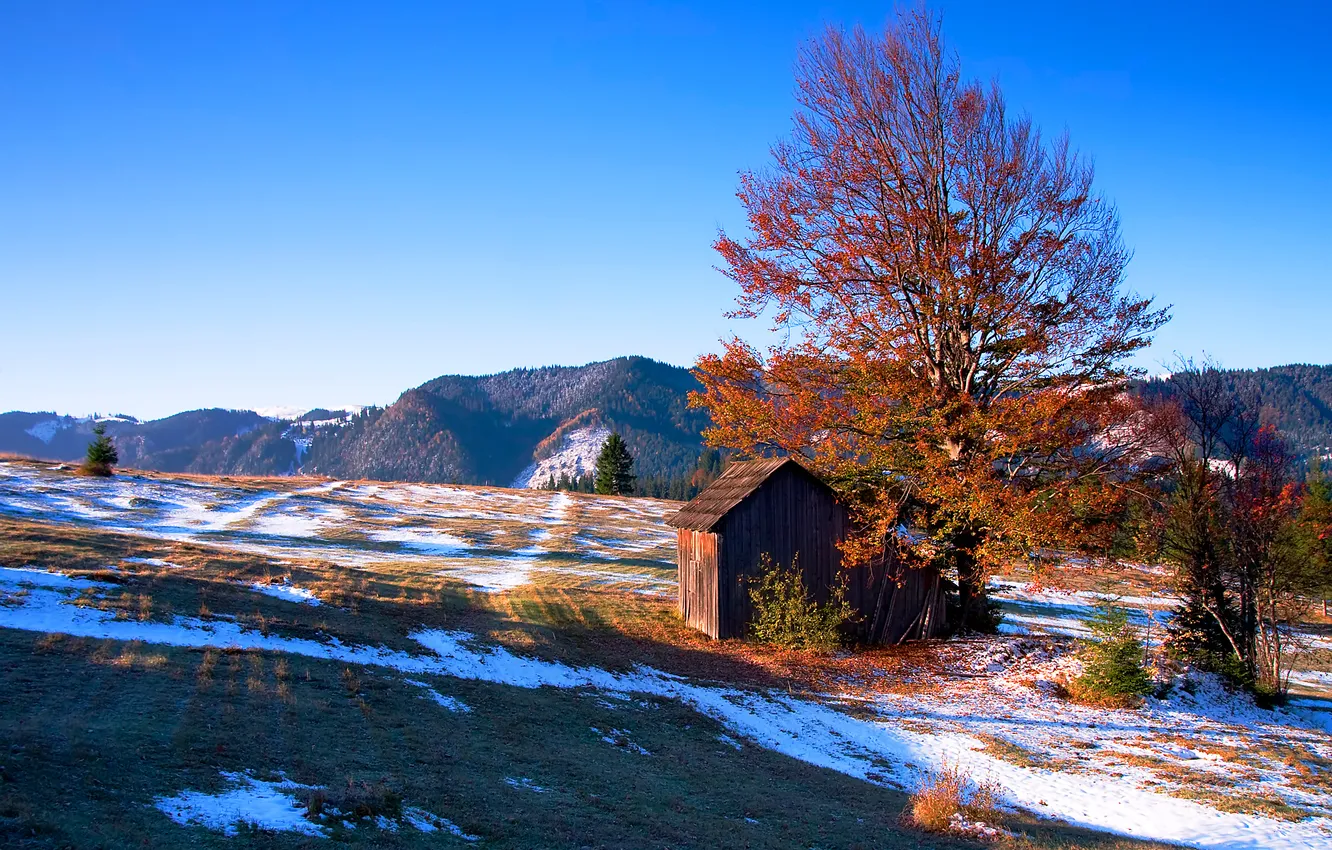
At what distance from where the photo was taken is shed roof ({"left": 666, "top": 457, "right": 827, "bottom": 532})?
846 inches

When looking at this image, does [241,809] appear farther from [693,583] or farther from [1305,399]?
[1305,399]

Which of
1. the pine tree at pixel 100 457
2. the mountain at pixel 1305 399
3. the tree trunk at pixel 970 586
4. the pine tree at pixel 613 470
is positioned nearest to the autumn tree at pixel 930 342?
the tree trunk at pixel 970 586

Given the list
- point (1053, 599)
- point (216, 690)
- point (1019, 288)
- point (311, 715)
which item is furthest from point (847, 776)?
point (1053, 599)

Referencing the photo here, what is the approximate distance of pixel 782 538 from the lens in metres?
21.9

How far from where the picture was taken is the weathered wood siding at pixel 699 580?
21641mm

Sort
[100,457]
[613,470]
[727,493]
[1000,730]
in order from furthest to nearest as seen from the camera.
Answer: [613,470], [100,457], [727,493], [1000,730]

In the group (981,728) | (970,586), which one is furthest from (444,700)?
(970,586)

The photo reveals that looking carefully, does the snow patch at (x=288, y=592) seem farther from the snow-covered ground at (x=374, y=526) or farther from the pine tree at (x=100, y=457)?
the pine tree at (x=100, y=457)

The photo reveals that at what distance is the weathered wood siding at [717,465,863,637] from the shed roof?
0.18 metres

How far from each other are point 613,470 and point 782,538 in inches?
2606

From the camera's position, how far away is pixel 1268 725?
1633 cm

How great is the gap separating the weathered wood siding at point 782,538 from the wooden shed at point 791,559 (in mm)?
27

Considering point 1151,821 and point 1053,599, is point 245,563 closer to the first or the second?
point 1151,821

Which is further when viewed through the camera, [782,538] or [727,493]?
[727,493]
